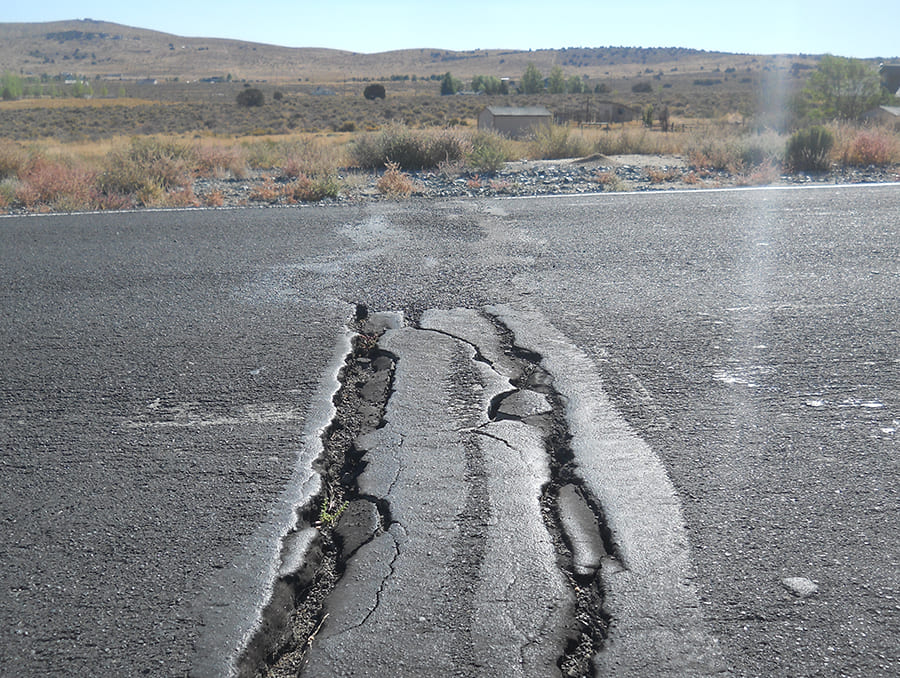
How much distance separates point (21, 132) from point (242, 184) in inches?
1379

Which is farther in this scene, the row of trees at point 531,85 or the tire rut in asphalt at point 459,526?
the row of trees at point 531,85

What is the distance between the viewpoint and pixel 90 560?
2729 mm

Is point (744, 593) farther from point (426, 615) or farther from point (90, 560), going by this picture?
point (90, 560)

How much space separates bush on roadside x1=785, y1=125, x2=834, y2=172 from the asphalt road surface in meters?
6.81

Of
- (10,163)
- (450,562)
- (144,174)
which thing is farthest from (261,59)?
(450,562)

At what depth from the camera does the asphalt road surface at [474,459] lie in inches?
91.7

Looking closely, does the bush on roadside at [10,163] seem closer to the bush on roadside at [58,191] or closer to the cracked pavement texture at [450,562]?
the bush on roadside at [58,191]

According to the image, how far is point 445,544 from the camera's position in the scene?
9.06 ft

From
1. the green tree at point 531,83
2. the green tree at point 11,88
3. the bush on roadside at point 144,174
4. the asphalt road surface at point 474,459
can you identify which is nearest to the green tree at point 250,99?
the green tree at point 531,83

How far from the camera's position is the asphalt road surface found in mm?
2330

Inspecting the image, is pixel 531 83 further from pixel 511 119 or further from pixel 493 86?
pixel 511 119

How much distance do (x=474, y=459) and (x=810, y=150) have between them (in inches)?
473

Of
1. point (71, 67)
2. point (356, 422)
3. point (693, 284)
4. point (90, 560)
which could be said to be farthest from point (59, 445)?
point (71, 67)

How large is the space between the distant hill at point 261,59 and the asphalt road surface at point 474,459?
13420cm
